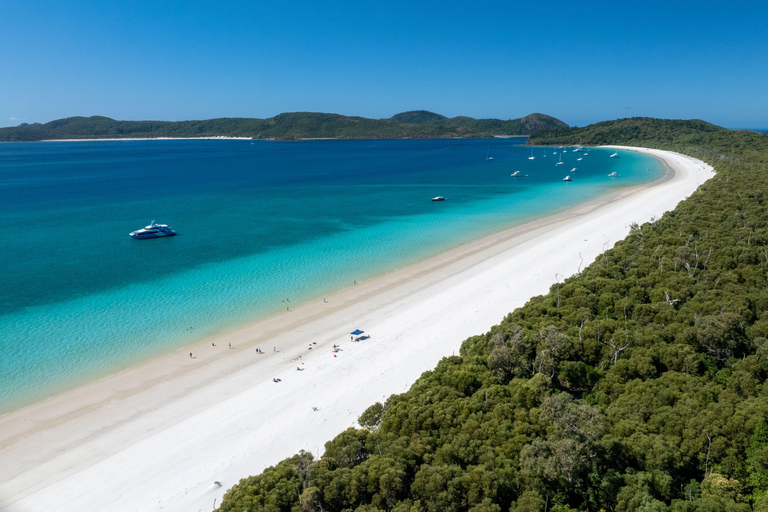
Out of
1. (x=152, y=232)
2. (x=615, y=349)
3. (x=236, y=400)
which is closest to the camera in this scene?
(x=615, y=349)

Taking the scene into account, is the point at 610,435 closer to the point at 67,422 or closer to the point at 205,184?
the point at 67,422

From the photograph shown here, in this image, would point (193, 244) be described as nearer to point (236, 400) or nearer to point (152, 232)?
point (152, 232)

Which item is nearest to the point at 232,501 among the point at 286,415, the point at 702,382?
the point at 286,415

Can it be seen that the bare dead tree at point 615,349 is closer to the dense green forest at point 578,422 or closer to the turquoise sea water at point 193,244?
the dense green forest at point 578,422

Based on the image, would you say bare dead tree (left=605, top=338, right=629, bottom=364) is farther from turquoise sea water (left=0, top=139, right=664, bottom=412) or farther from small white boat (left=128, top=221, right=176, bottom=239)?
small white boat (left=128, top=221, right=176, bottom=239)

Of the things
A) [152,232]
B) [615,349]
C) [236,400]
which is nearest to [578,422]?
[615,349]

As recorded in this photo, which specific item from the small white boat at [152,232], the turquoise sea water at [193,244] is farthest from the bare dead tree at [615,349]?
the small white boat at [152,232]

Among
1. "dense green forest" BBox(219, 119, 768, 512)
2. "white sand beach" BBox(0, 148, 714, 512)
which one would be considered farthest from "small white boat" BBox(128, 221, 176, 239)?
"dense green forest" BBox(219, 119, 768, 512)
